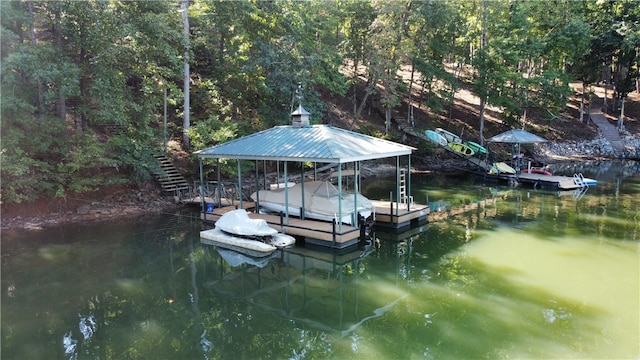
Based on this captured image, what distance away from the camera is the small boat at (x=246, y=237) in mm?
11094

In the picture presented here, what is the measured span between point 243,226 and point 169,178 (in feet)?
23.1

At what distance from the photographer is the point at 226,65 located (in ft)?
72.4

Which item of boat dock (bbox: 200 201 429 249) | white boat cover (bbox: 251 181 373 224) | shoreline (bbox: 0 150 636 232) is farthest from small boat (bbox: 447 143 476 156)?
shoreline (bbox: 0 150 636 232)

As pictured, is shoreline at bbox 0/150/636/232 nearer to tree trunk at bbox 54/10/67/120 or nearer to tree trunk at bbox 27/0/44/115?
tree trunk at bbox 54/10/67/120

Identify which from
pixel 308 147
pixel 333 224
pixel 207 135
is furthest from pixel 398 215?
pixel 207 135

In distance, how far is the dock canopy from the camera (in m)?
11.1

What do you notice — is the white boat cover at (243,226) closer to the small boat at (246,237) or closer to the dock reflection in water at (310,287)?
the small boat at (246,237)

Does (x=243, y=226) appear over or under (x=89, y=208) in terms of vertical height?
over

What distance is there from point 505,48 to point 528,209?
15.8 metres

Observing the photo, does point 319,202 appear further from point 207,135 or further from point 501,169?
point 501,169

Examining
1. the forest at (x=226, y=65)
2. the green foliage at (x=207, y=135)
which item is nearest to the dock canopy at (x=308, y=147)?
the green foliage at (x=207, y=135)

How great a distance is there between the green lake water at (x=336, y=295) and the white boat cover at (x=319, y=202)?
1054 millimetres

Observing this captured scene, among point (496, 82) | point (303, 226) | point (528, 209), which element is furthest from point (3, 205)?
point (496, 82)

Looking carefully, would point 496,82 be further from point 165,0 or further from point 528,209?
point 165,0
